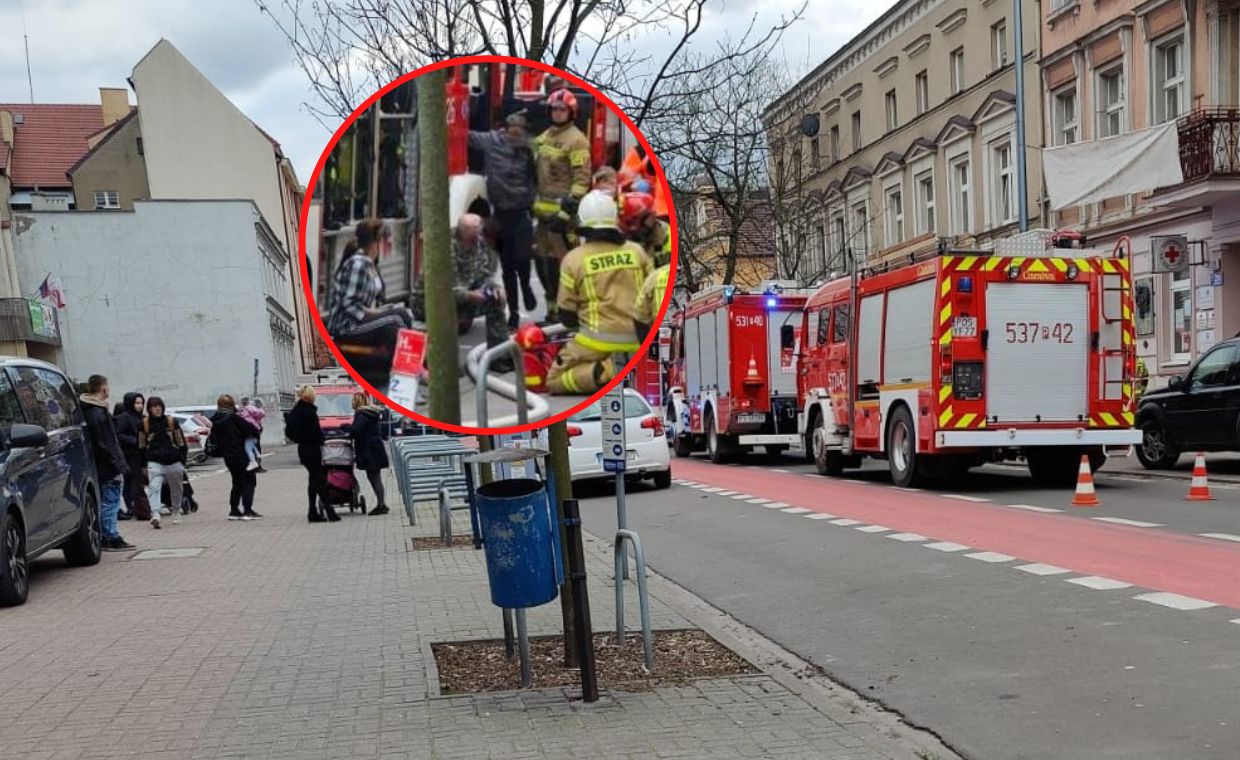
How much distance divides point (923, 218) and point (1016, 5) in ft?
39.8

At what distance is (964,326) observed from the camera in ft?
47.5

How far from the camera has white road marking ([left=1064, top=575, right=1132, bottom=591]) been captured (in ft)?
26.0

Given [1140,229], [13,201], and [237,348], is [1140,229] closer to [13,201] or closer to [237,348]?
[237,348]

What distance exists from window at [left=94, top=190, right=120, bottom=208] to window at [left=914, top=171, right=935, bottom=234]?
43606 mm

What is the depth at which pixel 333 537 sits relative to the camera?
1320 cm

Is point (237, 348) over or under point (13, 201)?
under

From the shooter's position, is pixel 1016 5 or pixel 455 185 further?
pixel 1016 5

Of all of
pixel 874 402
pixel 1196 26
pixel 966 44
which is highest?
pixel 966 44

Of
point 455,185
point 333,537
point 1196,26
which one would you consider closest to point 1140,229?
point 1196,26

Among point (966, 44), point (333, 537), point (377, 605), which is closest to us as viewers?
point (377, 605)

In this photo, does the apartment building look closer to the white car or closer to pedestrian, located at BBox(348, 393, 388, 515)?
the white car

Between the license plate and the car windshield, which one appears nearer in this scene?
the license plate

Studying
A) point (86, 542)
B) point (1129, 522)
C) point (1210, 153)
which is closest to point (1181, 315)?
point (1210, 153)

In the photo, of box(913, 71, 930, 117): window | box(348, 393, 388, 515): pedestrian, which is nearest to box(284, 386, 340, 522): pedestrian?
box(348, 393, 388, 515): pedestrian
